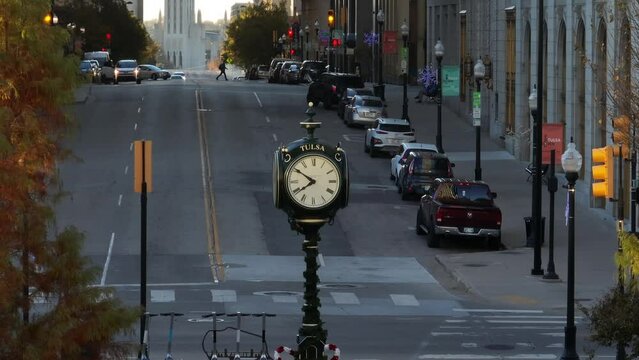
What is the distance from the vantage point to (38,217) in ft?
43.1

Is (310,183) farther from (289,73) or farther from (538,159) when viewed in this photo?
(289,73)

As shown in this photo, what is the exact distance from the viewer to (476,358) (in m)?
23.8

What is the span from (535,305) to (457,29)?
167ft

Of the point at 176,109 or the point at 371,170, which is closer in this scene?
the point at 371,170

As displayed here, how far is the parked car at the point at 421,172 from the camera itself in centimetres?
4659

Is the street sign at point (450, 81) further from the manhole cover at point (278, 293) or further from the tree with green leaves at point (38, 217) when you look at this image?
the tree with green leaves at point (38, 217)

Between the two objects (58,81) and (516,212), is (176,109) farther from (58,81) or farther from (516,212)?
(58,81)

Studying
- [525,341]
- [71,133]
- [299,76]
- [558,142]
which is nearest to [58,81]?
[71,133]

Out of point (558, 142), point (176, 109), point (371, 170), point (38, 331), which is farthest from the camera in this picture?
point (176, 109)

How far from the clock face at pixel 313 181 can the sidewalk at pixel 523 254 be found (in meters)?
16.0

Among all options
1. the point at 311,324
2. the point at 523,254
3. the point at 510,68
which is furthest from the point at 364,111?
the point at 311,324

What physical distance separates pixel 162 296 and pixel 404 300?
5.12 metres

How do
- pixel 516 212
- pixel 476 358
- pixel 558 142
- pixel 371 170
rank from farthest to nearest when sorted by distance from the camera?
pixel 371 170
pixel 516 212
pixel 558 142
pixel 476 358

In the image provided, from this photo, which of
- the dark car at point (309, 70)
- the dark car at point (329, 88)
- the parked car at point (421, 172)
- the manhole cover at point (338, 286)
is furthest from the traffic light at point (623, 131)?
the dark car at point (309, 70)
